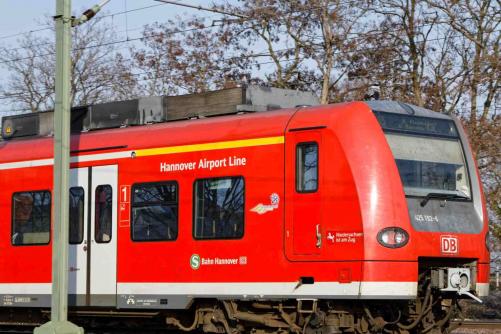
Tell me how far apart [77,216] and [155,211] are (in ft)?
5.16

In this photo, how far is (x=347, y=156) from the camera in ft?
42.3

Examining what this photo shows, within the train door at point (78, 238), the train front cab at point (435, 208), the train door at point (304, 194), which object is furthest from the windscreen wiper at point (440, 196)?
the train door at point (78, 238)

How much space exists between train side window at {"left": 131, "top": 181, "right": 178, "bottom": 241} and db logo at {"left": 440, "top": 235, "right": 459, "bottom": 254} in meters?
3.71

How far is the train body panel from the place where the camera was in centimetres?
1275

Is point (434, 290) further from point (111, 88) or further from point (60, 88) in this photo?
point (111, 88)

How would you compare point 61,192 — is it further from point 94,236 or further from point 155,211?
point 94,236

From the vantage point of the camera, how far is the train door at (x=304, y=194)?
1298 centimetres

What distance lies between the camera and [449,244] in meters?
13.2

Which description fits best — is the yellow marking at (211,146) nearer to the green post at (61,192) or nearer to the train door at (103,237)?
the train door at (103,237)

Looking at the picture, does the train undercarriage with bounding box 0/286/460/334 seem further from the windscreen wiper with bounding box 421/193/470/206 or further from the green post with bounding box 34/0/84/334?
the green post with bounding box 34/0/84/334

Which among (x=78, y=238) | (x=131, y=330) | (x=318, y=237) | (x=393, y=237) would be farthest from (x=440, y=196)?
(x=131, y=330)

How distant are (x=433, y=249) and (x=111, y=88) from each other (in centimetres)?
2688

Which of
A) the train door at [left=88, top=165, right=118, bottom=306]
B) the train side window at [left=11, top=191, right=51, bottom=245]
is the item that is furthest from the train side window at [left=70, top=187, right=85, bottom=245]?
the train side window at [left=11, top=191, right=51, bottom=245]

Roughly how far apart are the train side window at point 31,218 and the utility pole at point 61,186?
8.03ft
